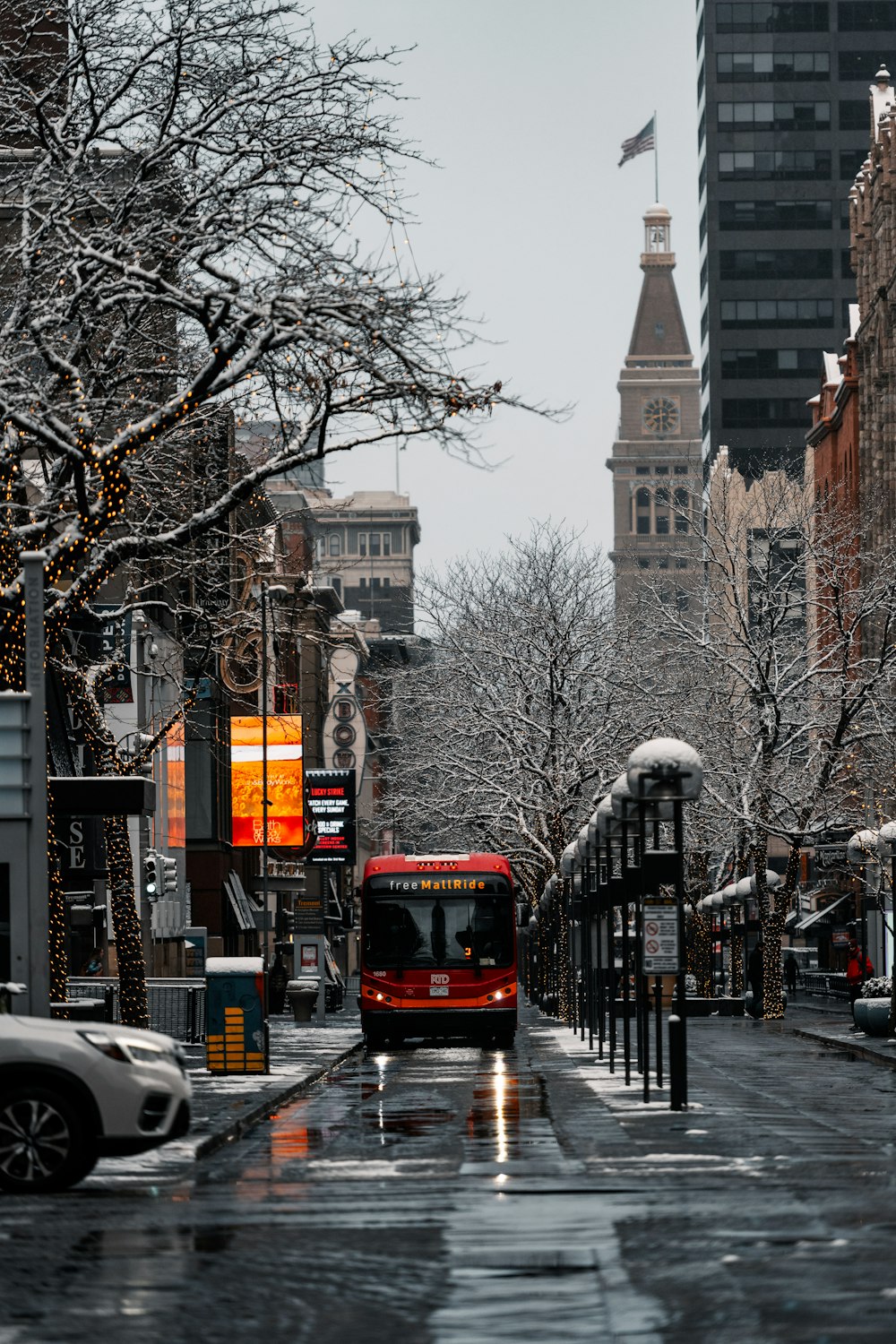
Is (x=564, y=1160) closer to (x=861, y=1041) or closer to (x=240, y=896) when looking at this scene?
(x=861, y=1041)

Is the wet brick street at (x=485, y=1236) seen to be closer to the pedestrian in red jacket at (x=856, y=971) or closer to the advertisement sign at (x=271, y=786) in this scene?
the pedestrian in red jacket at (x=856, y=971)

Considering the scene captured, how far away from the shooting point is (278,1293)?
10633 mm

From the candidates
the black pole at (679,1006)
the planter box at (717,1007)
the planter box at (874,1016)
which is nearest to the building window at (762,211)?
the planter box at (717,1007)

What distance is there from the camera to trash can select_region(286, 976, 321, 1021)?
53938 mm

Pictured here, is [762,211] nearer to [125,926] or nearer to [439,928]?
[439,928]

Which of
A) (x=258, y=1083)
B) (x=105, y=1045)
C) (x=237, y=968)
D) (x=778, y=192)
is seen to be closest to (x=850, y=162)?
(x=778, y=192)

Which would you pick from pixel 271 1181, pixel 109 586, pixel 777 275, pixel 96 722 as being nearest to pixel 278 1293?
pixel 271 1181

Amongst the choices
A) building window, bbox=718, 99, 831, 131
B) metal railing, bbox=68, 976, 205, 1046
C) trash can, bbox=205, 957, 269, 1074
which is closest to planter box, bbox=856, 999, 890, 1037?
metal railing, bbox=68, 976, 205, 1046

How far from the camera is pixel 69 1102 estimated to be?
15195 mm

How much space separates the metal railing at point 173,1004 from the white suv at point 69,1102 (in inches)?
936

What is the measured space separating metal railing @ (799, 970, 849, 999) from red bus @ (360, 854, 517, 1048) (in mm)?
28231

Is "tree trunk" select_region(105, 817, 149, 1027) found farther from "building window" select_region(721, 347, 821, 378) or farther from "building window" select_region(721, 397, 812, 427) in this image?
"building window" select_region(721, 347, 821, 378)

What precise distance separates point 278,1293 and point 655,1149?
7810 mm

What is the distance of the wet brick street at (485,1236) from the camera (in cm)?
981
